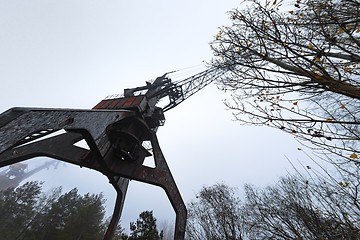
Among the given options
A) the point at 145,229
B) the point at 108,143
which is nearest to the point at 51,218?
the point at 145,229

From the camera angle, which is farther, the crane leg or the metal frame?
the crane leg

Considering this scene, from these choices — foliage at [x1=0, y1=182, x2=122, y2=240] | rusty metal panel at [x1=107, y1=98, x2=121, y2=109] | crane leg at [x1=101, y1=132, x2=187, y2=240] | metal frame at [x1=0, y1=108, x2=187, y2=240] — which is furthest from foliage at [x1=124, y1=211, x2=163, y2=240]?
foliage at [x1=0, y1=182, x2=122, y2=240]

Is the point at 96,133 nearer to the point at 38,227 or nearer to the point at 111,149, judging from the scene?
the point at 111,149

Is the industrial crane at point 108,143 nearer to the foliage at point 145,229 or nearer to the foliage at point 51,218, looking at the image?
the foliage at point 145,229

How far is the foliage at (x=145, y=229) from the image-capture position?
1134 cm

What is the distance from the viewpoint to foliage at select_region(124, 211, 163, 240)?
11.3 metres

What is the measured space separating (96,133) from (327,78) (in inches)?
215

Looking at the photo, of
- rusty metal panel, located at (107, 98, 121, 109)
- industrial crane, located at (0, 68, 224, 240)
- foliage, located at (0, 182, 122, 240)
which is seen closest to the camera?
industrial crane, located at (0, 68, 224, 240)

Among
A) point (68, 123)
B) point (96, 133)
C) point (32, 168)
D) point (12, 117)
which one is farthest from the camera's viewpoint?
point (32, 168)

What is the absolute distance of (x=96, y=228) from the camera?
20.7m

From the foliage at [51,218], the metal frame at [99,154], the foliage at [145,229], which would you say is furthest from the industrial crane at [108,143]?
the foliage at [51,218]

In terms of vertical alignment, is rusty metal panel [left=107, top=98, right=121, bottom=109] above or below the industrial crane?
above

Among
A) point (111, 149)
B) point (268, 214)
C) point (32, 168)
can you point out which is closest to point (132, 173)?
point (111, 149)

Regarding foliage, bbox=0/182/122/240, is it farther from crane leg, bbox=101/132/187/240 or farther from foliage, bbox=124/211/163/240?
crane leg, bbox=101/132/187/240
